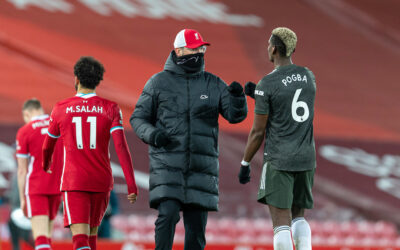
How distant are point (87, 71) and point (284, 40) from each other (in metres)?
1.53

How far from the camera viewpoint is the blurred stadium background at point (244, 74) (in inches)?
669

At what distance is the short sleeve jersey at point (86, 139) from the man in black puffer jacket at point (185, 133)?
0.25 metres

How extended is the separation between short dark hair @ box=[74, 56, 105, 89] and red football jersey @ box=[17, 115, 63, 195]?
149cm

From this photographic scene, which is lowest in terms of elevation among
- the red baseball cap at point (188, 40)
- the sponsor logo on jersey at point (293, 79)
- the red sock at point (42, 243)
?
the red sock at point (42, 243)

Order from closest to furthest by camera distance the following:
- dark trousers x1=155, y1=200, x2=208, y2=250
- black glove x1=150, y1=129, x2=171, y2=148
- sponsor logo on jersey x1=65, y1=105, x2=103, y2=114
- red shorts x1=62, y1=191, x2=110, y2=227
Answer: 1. black glove x1=150, y1=129, x2=171, y2=148
2. dark trousers x1=155, y1=200, x2=208, y2=250
3. red shorts x1=62, y1=191, x2=110, y2=227
4. sponsor logo on jersey x1=65, y1=105, x2=103, y2=114

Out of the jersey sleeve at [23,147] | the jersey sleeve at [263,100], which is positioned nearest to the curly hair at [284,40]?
the jersey sleeve at [263,100]

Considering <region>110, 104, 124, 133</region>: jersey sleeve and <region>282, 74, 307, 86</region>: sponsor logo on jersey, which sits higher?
<region>282, 74, 307, 86</region>: sponsor logo on jersey

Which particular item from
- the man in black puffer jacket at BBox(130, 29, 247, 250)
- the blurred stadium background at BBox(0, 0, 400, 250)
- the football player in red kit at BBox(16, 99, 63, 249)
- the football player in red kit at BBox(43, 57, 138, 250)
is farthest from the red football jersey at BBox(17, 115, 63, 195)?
the blurred stadium background at BBox(0, 0, 400, 250)

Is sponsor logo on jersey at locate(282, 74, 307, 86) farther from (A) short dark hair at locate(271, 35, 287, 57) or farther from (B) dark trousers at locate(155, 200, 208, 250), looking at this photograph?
(B) dark trousers at locate(155, 200, 208, 250)

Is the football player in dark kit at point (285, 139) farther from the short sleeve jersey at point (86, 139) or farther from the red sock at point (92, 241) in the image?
the red sock at point (92, 241)

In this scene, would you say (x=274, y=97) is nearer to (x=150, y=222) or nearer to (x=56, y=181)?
(x=56, y=181)

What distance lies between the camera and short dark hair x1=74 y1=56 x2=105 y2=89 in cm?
554

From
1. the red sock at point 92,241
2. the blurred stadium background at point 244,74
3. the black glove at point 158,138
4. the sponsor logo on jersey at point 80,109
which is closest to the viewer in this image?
the black glove at point 158,138

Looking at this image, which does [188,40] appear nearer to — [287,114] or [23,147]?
[287,114]
